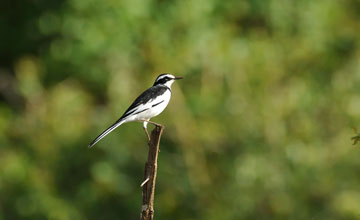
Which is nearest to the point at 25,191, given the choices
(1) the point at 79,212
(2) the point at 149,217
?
(1) the point at 79,212

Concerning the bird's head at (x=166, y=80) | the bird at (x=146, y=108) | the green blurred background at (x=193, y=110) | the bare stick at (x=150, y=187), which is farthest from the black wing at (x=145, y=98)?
the green blurred background at (x=193, y=110)

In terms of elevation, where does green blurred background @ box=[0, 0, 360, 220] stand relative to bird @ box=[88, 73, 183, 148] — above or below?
above

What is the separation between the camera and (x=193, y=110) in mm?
14930

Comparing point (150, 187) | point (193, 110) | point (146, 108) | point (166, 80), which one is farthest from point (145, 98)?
point (193, 110)

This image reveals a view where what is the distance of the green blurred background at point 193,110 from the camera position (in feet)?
45.7

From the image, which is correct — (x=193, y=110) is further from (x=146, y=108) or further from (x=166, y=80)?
(x=146, y=108)

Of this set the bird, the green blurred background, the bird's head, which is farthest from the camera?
the green blurred background

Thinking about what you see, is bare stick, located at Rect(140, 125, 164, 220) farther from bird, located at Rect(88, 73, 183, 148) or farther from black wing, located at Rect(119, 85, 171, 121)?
black wing, located at Rect(119, 85, 171, 121)

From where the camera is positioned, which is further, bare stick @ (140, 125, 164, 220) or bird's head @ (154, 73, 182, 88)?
bird's head @ (154, 73, 182, 88)

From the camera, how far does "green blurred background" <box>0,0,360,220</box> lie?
549 inches

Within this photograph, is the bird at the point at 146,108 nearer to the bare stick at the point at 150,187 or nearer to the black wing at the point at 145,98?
the black wing at the point at 145,98

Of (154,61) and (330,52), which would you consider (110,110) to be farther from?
(330,52)

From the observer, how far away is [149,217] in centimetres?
664

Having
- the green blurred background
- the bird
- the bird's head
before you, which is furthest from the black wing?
the green blurred background
